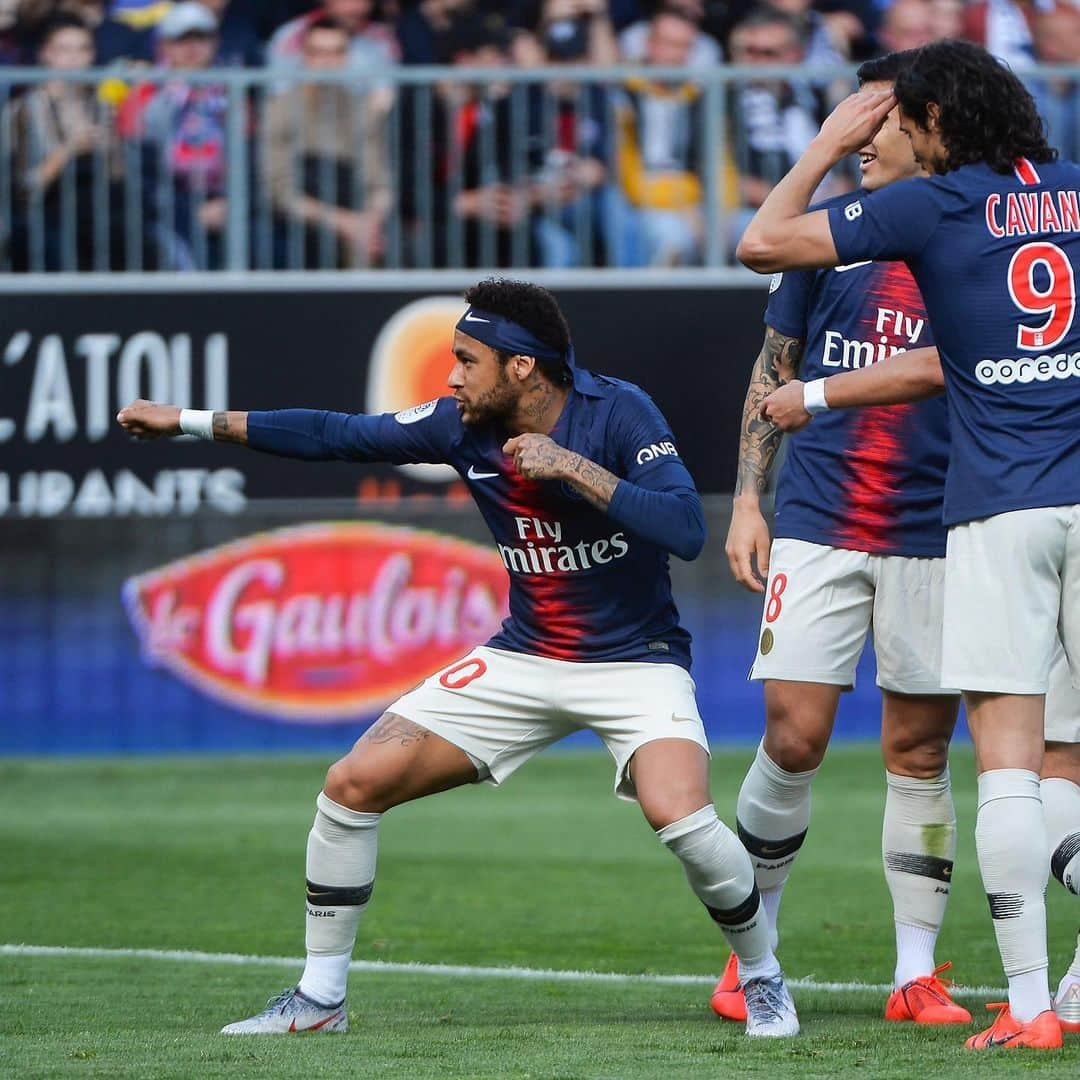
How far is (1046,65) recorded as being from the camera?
45.3 ft

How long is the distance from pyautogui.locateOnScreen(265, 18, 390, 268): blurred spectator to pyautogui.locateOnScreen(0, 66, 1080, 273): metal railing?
0.01 metres

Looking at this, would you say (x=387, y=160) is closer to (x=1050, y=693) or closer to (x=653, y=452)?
(x=653, y=452)

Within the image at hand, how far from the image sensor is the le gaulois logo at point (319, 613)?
1241cm

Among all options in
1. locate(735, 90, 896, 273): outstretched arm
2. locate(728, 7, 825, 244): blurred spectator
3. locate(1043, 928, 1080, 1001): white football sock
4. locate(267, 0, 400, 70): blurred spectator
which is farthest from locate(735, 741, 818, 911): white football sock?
locate(267, 0, 400, 70): blurred spectator

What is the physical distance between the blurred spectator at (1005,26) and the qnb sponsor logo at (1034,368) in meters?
9.20

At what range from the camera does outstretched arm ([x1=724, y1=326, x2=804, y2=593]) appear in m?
5.68

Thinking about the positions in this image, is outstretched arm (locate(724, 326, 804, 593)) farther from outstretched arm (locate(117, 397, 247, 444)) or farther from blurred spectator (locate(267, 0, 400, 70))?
blurred spectator (locate(267, 0, 400, 70))

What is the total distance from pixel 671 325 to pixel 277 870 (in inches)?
209

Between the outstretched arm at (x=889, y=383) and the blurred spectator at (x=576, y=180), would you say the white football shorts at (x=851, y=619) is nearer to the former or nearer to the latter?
the outstretched arm at (x=889, y=383)

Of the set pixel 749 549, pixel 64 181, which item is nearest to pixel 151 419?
pixel 749 549

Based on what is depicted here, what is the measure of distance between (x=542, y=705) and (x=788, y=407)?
102 cm

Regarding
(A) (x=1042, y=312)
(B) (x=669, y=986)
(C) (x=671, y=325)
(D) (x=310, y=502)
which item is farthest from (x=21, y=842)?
(A) (x=1042, y=312)

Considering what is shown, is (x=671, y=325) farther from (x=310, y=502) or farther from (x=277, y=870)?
(x=277, y=870)

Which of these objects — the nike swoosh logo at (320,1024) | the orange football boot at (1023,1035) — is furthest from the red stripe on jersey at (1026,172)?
the nike swoosh logo at (320,1024)
